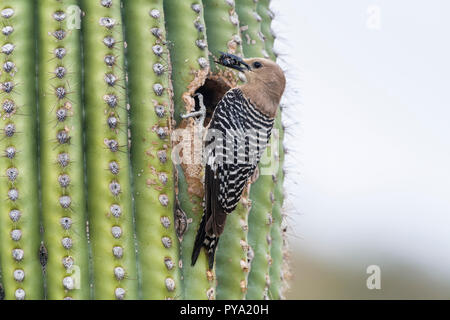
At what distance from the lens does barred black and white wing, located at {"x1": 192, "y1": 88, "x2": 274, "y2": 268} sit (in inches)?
123

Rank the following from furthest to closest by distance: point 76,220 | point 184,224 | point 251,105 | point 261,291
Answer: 1. point 251,105
2. point 261,291
3. point 184,224
4. point 76,220

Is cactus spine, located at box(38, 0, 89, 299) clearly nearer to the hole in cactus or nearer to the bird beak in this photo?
the bird beak

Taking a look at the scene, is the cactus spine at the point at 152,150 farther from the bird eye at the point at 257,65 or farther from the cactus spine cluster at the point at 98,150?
the bird eye at the point at 257,65

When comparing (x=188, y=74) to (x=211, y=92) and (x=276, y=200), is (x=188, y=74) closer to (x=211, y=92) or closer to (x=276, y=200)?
(x=211, y=92)

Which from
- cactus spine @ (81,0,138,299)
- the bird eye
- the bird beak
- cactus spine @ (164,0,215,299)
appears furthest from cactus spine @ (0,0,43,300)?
the bird eye

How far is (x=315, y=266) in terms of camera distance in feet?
23.2

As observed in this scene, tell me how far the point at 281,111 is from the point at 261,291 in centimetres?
96

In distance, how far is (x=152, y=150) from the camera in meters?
3.01

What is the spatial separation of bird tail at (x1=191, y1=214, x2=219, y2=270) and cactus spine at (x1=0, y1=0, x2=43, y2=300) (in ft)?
2.14

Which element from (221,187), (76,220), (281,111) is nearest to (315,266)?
(281,111)

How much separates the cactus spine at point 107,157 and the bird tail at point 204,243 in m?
0.30

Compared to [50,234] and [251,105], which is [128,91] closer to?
[50,234]
